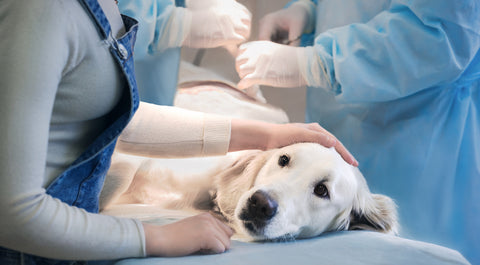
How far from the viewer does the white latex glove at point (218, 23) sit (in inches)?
39.8

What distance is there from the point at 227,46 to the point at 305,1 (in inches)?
10.6

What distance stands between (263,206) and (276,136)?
9.6 inches

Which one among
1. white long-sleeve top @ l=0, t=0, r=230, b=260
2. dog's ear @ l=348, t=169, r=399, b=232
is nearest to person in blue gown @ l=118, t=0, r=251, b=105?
white long-sleeve top @ l=0, t=0, r=230, b=260

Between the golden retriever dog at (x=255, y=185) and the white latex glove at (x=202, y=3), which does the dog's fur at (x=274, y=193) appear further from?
the white latex glove at (x=202, y=3)

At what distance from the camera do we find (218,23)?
3.32ft

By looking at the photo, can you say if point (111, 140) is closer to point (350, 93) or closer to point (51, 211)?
point (51, 211)

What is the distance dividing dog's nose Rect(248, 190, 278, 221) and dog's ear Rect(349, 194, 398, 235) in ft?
0.82

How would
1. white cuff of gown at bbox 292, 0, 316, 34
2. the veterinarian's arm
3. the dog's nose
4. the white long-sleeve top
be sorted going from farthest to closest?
white cuff of gown at bbox 292, 0, 316, 34, the veterinarian's arm, the dog's nose, the white long-sleeve top

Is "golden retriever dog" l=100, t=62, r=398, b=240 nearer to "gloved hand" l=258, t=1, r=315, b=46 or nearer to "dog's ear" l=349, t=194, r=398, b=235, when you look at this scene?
"dog's ear" l=349, t=194, r=398, b=235

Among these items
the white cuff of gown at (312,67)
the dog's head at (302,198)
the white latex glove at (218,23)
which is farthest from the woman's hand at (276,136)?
the white latex glove at (218,23)

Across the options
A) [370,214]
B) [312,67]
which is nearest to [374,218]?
[370,214]

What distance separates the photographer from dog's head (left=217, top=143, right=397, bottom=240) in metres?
0.71

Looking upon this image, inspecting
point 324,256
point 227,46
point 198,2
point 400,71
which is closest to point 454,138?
point 400,71

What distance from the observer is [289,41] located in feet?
3.53
